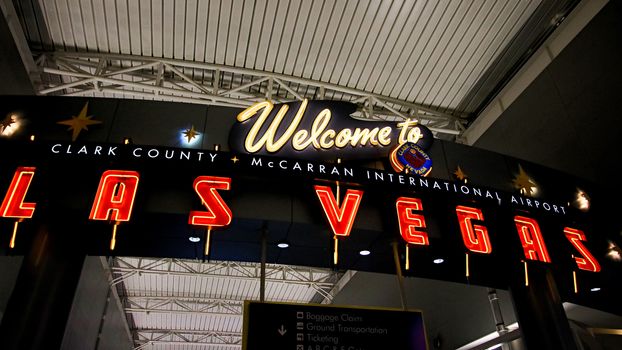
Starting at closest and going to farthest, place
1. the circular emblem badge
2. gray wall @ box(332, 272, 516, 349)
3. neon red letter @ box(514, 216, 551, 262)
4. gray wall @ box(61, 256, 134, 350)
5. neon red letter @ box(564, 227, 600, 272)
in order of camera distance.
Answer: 1. neon red letter @ box(514, 216, 551, 262)
2. neon red letter @ box(564, 227, 600, 272)
3. the circular emblem badge
4. gray wall @ box(332, 272, 516, 349)
5. gray wall @ box(61, 256, 134, 350)

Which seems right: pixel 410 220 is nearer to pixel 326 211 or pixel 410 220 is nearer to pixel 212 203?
pixel 326 211

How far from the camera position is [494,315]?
10.4 meters

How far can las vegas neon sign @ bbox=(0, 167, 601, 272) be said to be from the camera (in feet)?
18.7

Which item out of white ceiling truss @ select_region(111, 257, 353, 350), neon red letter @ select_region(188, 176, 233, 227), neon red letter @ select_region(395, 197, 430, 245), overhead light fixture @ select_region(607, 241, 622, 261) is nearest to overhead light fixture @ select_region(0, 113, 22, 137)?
neon red letter @ select_region(188, 176, 233, 227)

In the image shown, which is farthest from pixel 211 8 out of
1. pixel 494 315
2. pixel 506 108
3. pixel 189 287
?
pixel 189 287

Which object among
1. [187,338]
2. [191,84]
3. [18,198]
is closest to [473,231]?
[18,198]

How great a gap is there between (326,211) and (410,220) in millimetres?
1301

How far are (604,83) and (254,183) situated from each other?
757 centimetres

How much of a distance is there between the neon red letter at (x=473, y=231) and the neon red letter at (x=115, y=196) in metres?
4.72

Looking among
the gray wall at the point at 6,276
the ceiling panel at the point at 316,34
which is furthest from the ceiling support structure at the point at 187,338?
the ceiling panel at the point at 316,34

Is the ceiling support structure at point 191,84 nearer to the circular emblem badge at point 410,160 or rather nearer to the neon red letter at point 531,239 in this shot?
the circular emblem badge at point 410,160

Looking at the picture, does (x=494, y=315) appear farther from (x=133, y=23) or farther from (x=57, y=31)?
(x=57, y=31)

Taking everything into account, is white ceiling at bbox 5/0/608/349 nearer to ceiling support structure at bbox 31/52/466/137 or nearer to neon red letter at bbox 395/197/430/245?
ceiling support structure at bbox 31/52/466/137

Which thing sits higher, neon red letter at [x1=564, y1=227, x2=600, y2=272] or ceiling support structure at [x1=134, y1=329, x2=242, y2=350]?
ceiling support structure at [x1=134, y1=329, x2=242, y2=350]
